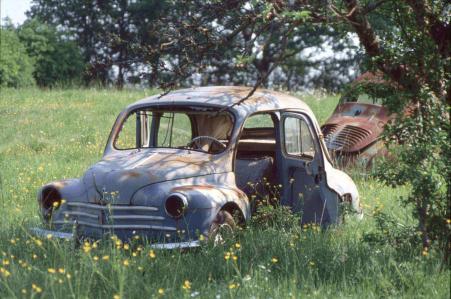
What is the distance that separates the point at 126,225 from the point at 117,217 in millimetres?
121

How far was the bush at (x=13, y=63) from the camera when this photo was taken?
34.3 m

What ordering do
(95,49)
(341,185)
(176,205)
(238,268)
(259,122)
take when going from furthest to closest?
1. (95,49)
2. (259,122)
3. (341,185)
4. (176,205)
5. (238,268)

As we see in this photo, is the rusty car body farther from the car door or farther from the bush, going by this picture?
the bush

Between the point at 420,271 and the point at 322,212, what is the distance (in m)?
2.26

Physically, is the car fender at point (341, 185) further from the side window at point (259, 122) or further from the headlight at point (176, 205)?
the side window at point (259, 122)

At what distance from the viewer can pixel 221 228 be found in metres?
6.48

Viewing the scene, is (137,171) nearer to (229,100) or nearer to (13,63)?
(229,100)

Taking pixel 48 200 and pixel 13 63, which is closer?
pixel 48 200

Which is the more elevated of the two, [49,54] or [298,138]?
[49,54]

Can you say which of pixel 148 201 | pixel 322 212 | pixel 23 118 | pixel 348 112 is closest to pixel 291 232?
pixel 322 212

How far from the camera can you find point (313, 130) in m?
7.87

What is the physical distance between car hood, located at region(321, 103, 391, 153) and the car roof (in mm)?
3729

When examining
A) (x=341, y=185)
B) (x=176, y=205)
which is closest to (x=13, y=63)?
(x=341, y=185)

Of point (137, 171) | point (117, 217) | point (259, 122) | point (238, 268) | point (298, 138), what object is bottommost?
point (238, 268)
